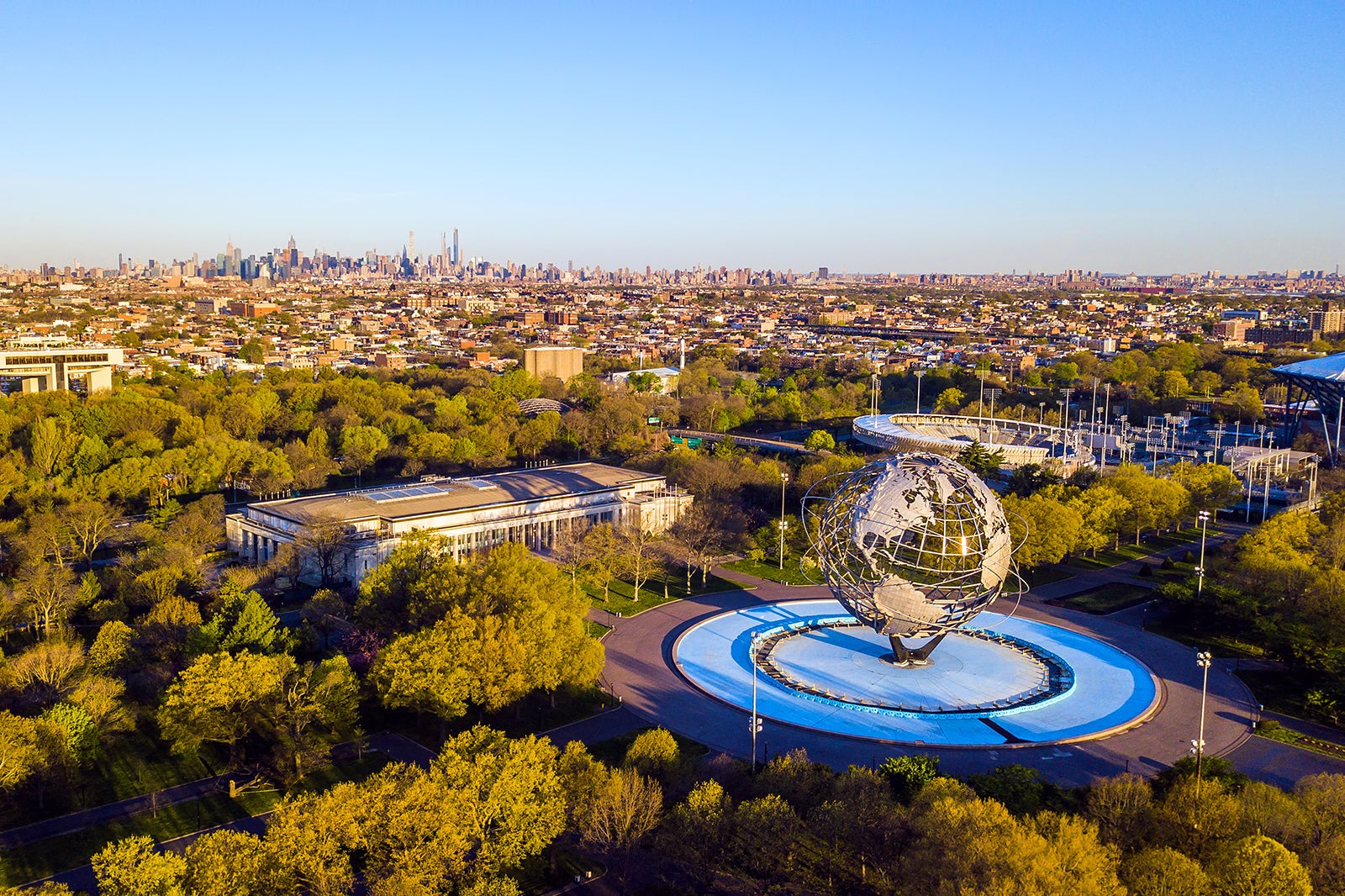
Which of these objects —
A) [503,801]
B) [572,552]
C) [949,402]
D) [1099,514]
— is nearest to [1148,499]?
[1099,514]

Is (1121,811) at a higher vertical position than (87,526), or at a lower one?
lower

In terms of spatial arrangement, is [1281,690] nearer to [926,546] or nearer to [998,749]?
[998,749]

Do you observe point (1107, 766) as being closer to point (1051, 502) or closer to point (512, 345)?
point (1051, 502)

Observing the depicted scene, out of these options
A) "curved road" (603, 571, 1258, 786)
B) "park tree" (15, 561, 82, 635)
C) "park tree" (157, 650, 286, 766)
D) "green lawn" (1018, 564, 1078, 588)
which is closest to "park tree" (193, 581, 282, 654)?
"park tree" (157, 650, 286, 766)

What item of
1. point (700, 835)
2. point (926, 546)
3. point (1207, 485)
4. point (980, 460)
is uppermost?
point (926, 546)

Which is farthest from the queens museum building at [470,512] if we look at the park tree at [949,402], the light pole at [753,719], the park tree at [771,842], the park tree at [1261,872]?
the park tree at [949,402]

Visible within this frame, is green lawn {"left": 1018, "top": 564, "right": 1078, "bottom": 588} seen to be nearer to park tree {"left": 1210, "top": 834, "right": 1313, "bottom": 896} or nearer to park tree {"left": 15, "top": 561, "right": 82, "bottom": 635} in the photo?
park tree {"left": 1210, "top": 834, "right": 1313, "bottom": 896}
